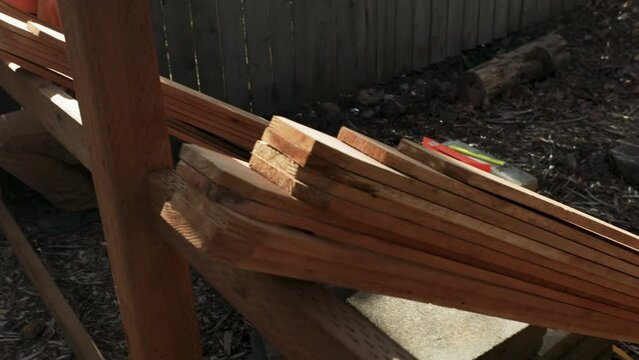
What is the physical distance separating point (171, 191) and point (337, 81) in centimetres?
514

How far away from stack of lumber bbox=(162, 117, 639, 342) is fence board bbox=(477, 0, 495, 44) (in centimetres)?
627

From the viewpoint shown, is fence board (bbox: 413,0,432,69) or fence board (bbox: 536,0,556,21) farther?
fence board (bbox: 536,0,556,21)

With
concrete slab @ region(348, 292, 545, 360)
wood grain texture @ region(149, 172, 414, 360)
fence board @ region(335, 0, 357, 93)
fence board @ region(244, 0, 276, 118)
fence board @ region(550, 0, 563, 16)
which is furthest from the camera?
fence board @ region(550, 0, 563, 16)

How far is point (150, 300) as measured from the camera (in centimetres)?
165

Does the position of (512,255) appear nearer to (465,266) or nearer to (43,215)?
(465,266)

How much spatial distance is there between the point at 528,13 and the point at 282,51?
10.6ft

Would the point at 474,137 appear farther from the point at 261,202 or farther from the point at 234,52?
the point at 261,202

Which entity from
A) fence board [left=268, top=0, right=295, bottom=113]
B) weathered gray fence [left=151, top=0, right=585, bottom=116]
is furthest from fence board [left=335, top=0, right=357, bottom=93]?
fence board [left=268, top=0, right=295, bottom=113]

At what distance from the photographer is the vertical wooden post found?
134 cm

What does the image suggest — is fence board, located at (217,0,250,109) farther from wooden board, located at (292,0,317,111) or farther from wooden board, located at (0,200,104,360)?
wooden board, located at (0,200,104,360)

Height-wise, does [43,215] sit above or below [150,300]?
below

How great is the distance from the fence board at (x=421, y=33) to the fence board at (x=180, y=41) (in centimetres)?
245

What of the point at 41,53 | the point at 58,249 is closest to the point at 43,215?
the point at 58,249

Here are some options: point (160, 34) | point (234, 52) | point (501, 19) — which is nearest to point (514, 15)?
point (501, 19)
